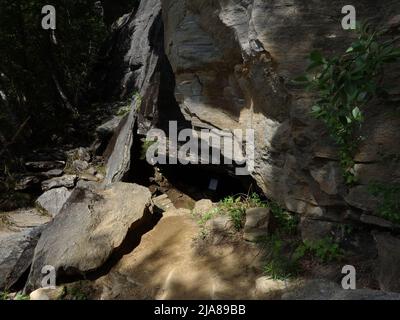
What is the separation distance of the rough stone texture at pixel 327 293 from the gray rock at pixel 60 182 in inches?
279

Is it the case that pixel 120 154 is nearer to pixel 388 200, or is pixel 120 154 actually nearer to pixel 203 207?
pixel 203 207

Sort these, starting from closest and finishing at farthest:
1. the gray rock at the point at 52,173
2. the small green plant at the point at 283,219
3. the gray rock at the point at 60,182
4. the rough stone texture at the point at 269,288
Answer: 1. the rough stone texture at the point at 269,288
2. the small green plant at the point at 283,219
3. the gray rock at the point at 60,182
4. the gray rock at the point at 52,173

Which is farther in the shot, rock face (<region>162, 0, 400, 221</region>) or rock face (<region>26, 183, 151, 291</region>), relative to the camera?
rock face (<region>26, 183, 151, 291</region>)

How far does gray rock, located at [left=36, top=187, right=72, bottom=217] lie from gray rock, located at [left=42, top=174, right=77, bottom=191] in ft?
0.55

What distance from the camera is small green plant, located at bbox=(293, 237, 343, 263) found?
15.4ft

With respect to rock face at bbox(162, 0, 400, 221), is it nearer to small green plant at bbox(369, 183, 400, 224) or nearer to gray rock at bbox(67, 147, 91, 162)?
small green plant at bbox(369, 183, 400, 224)

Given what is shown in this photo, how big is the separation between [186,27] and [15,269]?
15.2 ft

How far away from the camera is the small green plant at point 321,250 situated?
4680 millimetres

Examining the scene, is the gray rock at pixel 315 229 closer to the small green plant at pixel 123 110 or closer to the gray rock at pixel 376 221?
the gray rock at pixel 376 221

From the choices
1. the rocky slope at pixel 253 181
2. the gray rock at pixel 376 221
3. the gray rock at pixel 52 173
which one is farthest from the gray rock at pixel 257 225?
the gray rock at pixel 52 173

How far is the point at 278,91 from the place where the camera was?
17.4 ft

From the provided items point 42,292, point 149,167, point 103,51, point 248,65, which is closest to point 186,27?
point 248,65

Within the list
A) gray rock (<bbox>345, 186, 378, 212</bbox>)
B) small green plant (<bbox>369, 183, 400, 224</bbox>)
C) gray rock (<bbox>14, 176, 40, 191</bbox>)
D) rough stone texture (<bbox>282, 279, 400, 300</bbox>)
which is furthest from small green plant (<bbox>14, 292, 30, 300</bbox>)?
gray rock (<bbox>14, 176, 40, 191</bbox>)

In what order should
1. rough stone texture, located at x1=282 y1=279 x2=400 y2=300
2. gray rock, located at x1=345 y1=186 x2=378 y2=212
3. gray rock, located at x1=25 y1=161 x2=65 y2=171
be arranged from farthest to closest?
gray rock, located at x1=25 y1=161 x2=65 y2=171 < gray rock, located at x1=345 y1=186 x2=378 y2=212 < rough stone texture, located at x1=282 y1=279 x2=400 y2=300
